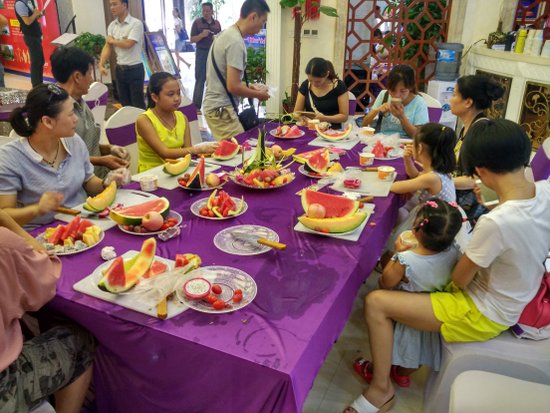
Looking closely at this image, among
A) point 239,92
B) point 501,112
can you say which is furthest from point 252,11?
point 501,112

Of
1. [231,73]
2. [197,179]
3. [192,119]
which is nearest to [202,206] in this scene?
[197,179]

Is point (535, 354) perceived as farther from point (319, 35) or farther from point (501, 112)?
point (319, 35)

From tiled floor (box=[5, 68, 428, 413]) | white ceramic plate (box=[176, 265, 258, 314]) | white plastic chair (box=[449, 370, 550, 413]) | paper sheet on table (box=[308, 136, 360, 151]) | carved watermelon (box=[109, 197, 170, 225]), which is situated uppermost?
carved watermelon (box=[109, 197, 170, 225])

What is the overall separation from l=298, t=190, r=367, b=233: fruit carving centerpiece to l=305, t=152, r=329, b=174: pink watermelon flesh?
0.47 meters

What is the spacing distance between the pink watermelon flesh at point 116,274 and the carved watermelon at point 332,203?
0.81 meters

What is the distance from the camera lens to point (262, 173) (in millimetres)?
2266

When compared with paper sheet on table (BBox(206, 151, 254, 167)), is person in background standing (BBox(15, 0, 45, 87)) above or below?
above

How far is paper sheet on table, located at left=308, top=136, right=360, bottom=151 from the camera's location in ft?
9.93

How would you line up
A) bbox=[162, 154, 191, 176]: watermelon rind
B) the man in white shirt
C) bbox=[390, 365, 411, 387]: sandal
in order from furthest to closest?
the man in white shirt → bbox=[162, 154, 191, 176]: watermelon rind → bbox=[390, 365, 411, 387]: sandal

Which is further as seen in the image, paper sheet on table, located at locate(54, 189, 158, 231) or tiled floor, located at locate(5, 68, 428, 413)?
tiled floor, located at locate(5, 68, 428, 413)

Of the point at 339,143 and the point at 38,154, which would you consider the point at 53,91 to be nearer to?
the point at 38,154

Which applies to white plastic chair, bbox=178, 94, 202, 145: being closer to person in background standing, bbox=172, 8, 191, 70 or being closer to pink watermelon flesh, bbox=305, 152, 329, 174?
pink watermelon flesh, bbox=305, 152, 329, 174

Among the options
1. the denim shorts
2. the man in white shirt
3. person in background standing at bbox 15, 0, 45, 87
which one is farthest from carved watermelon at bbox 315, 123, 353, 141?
person in background standing at bbox 15, 0, 45, 87

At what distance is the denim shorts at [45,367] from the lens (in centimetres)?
128
